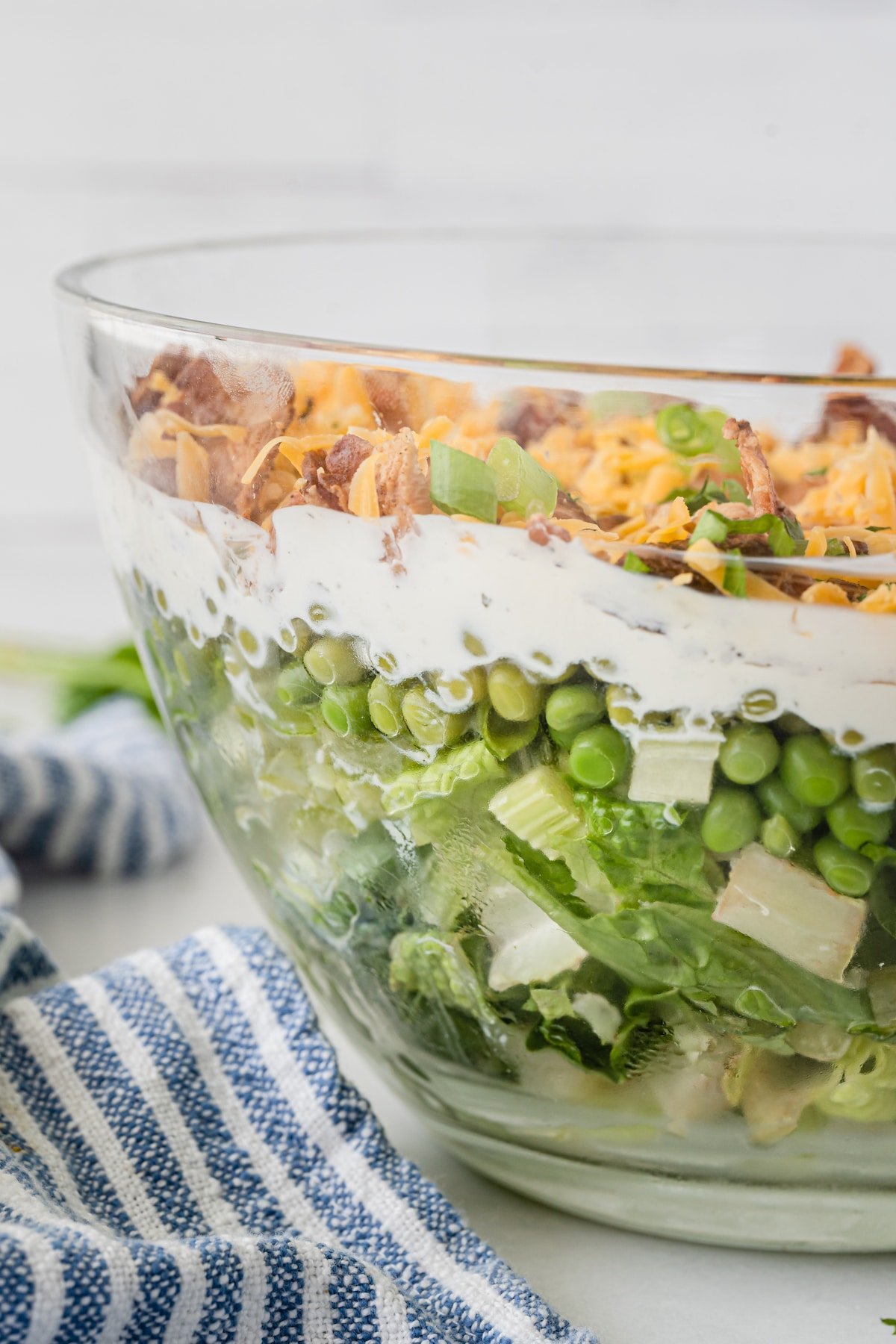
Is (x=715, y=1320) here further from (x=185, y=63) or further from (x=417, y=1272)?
(x=185, y=63)

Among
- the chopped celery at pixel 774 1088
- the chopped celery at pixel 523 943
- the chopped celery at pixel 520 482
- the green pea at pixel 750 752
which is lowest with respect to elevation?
the chopped celery at pixel 774 1088

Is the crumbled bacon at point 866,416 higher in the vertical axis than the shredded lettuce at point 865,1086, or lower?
higher

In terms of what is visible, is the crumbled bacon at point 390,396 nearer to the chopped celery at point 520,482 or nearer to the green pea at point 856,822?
the chopped celery at point 520,482

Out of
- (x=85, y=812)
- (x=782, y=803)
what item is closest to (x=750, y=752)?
(x=782, y=803)

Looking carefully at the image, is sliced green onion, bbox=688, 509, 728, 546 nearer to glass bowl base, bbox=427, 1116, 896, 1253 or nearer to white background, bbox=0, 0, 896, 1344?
glass bowl base, bbox=427, 1116, 896, 1253

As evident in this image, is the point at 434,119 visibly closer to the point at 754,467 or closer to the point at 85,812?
the point at 85,812

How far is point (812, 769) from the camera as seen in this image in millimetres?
310

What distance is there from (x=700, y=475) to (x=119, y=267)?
0.26 metres

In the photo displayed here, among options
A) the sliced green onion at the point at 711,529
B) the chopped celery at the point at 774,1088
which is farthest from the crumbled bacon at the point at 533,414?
the chopped celery at the point at 774,1088

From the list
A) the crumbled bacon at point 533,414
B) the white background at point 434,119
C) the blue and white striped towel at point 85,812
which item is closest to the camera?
the crumbled bacon at point 533,414

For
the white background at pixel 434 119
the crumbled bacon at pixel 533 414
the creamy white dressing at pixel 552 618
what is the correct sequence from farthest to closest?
the white background at pixel 434 119, the crumbled bacon at pixel 533 414, the creamy white dressing at pixel 552 618

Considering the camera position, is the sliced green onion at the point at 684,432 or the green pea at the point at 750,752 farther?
the sliced green onion at the point at 684,432

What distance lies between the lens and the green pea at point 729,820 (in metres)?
0.32

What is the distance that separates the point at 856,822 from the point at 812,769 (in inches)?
0.7
